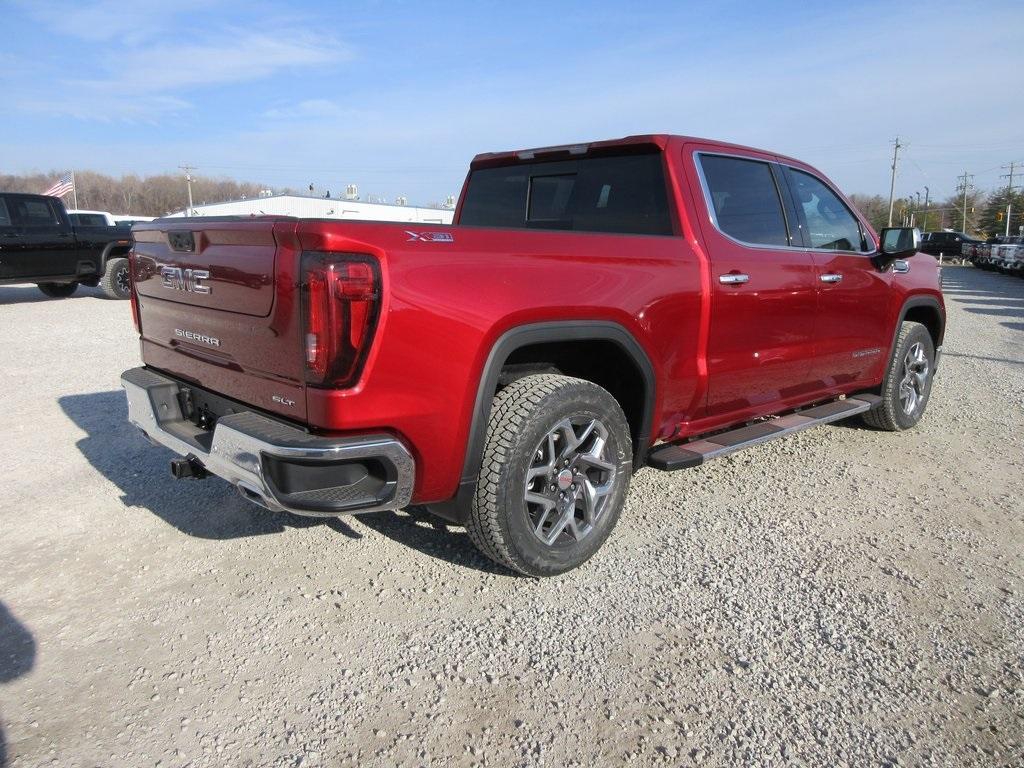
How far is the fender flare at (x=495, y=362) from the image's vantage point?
272 centimetres

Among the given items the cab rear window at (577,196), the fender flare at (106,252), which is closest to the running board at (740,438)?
the cab rear window at (577,196)

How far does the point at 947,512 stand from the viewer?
13.0 feet

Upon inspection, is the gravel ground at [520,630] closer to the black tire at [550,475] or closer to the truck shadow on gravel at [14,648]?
the truck shadow on gravel at [14,648]

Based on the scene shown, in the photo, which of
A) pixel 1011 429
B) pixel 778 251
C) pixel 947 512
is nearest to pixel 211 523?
pixel 778 251

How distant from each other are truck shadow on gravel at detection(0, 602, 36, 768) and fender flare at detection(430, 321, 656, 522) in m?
1.52

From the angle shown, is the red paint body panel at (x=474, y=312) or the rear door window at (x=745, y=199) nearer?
the red paint body panel at (x=474, y=312)

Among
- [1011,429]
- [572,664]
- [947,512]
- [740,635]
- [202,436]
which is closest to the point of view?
[572,664]

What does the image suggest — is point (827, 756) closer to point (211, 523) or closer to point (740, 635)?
point (740, 635)

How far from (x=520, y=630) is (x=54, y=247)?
1353 cm

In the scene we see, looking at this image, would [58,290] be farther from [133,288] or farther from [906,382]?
[906,382]

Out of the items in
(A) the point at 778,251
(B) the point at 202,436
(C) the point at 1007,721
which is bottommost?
(C) the point at 1007,721

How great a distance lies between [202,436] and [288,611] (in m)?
0.80

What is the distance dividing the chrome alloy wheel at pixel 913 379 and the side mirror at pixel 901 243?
0.88 m

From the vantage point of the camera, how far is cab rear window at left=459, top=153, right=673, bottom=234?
369 centimetres
